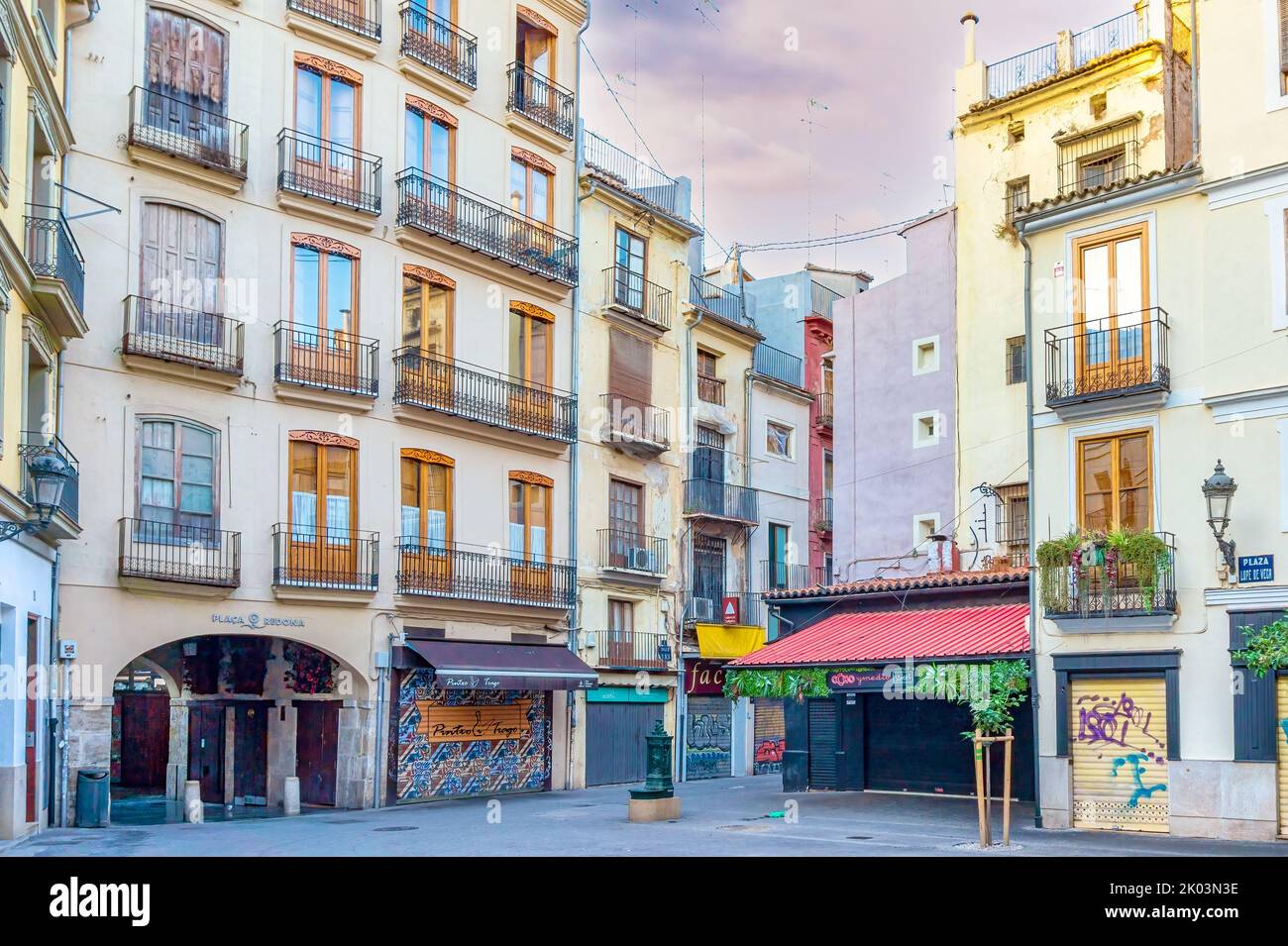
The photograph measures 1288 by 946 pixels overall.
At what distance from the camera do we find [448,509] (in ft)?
99.0

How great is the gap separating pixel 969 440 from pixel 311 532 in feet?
48.5

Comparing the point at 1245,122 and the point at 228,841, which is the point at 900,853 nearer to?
the point at 228,841

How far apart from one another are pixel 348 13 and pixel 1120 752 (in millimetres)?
19906

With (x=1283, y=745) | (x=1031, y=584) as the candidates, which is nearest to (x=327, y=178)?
(x=1031, y=584)

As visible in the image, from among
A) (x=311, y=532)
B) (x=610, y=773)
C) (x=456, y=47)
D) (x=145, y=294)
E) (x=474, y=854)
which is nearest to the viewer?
(x=474, y=854)

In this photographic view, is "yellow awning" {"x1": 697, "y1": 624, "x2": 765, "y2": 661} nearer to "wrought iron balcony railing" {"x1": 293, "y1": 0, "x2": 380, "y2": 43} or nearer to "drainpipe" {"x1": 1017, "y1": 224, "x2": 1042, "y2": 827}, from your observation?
"drainpipe" {"x1": 1017, "y1": 224, "x2": 1042, "y2": 827}

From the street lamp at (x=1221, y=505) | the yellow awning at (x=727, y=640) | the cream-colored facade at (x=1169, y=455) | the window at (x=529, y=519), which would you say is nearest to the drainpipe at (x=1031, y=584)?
the cream-colored facade at (x=1169, y=455)

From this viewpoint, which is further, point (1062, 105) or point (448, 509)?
point (1062, 105)

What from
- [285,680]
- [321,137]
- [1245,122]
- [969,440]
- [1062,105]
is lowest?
[285,680]

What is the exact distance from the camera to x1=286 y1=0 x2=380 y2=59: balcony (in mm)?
27594

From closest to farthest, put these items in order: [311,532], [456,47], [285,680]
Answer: [311,532], [285,680], [456,47]

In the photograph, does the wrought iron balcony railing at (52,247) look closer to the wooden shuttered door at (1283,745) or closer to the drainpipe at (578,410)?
the drainpipe at (578,410)

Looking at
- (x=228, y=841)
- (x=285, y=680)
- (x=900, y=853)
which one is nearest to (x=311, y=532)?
(x=285, y=680)

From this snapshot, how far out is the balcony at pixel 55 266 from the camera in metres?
20.4
